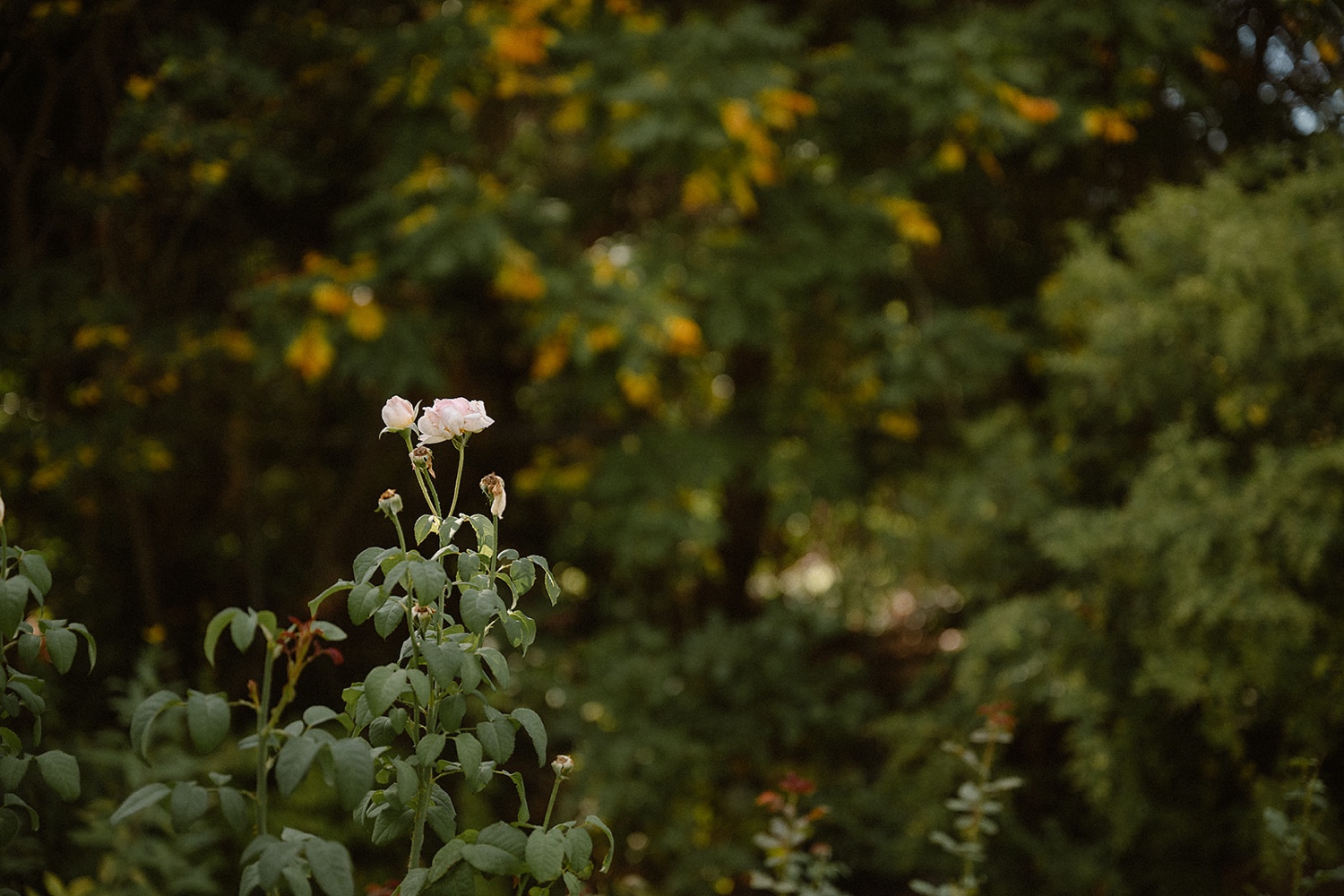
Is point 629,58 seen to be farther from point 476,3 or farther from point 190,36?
point 190,36

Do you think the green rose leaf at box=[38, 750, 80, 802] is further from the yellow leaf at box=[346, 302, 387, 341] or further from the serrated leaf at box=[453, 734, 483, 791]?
the yellow leaf at box=[346, 302, 387, 341]

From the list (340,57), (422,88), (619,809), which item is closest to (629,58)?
(422,88)

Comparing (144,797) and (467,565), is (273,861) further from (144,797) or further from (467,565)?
(467,565)

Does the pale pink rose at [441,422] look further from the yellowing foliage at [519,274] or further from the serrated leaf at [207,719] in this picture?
the yellowing foliage at [519,274]

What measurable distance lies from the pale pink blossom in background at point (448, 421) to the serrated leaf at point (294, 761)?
434mm

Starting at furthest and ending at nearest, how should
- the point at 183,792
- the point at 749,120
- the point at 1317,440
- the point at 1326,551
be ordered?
the point at 749,120 → the point at 1317,440 → the point at 1326,551 → the point at 183,792

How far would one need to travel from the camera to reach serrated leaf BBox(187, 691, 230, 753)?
99 centimetres

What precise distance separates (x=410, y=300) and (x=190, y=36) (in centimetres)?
129

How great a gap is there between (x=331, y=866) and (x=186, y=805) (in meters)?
0.18

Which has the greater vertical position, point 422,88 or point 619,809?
point 422,88

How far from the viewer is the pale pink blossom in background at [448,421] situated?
47.8 inches

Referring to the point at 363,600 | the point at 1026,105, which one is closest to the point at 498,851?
the point at 363,600

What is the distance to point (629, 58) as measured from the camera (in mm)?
3410

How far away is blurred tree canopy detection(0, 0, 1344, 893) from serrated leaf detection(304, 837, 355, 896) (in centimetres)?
232
